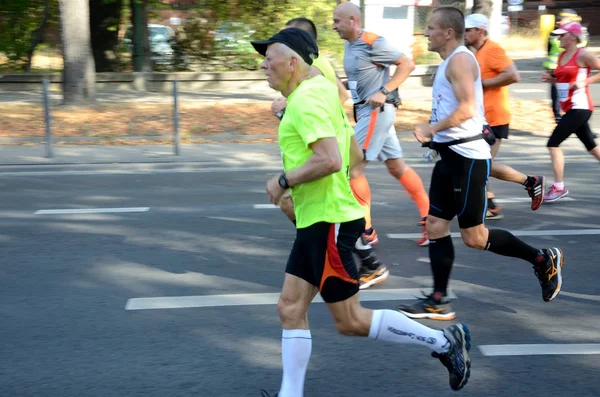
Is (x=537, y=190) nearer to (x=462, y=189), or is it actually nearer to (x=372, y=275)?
(x=372, y=275)

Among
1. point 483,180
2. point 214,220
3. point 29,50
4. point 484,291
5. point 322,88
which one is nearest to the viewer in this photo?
point 322,88

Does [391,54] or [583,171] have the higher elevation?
[391,54]

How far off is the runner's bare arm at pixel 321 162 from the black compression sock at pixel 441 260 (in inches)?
66.9

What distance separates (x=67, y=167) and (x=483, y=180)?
709cm

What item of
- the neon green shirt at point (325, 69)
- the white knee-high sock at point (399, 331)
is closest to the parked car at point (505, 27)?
the neon green shirt at point (325, 69)

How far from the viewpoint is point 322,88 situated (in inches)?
138

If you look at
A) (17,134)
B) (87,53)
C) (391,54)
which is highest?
(391,54)

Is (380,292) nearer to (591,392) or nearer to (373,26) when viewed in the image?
(591,392)

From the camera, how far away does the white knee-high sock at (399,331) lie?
3.70 m

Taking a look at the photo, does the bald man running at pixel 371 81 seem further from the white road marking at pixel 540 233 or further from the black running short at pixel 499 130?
the black running short at pixel 499 130

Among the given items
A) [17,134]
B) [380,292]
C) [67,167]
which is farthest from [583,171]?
[17,134]

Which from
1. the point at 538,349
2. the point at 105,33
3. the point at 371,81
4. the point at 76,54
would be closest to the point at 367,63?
the point at 371,81

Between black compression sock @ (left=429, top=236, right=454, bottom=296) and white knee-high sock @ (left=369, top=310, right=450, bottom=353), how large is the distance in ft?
3.97

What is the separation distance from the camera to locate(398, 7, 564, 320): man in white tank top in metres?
4.76
